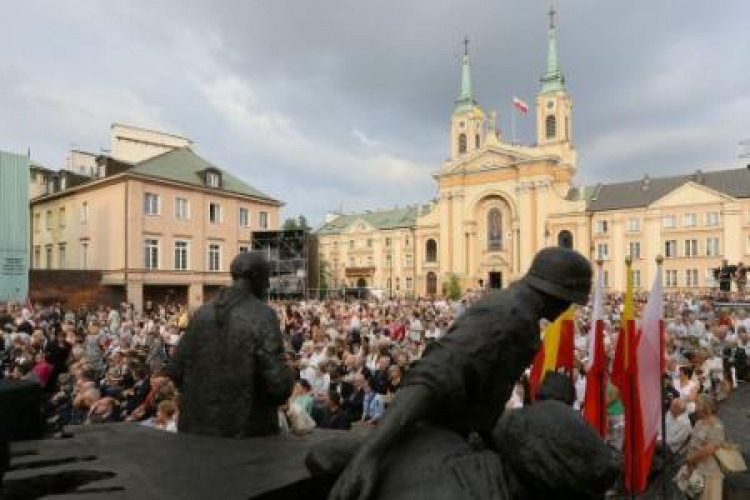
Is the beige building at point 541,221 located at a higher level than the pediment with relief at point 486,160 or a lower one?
lower

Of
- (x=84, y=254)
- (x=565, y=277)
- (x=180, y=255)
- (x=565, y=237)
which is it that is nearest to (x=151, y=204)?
(x=180, y=255)

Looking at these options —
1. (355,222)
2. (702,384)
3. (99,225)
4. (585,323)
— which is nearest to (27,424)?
(702,384)

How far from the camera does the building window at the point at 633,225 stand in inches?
2486

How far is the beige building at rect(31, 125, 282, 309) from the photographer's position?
38812 millimetres

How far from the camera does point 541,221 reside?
66500 millimetres

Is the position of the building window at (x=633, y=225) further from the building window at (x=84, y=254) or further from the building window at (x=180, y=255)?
the building window at (x=84, y=254)

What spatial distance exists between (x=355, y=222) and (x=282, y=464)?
3404 inches

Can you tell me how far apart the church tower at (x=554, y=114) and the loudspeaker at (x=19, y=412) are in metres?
77.1

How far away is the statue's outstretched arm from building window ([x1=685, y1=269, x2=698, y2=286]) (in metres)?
66.5

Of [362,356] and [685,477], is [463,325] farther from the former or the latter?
[362,356]

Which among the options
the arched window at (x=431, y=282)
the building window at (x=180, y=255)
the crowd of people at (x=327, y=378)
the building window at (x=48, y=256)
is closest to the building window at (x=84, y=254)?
the building window at (x=48, y=256)

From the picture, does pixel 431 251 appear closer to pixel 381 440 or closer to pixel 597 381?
pixel 597 381

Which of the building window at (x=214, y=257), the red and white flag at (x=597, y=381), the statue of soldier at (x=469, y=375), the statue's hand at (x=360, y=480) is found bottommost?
the red and white flag at (x=597, y=381)

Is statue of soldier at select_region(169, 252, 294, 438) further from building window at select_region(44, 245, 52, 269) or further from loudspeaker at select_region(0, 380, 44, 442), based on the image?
building window at select_region(44, 245, 52, 269)
